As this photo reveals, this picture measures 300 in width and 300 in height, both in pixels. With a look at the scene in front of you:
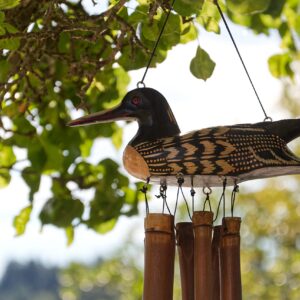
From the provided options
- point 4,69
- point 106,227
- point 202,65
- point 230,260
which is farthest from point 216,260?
point 106,227

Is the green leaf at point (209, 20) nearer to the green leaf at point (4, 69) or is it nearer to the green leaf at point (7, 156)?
the green leaf at point (4, 69)

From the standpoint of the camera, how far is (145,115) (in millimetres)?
1178

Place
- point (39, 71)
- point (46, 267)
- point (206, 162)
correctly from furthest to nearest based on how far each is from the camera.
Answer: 1. point (46, 267)
2. point (39, 71)
3. point (206, 162)

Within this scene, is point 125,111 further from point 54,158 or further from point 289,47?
point 289,47

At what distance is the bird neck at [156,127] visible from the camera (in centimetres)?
115

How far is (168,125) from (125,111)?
0.08 m

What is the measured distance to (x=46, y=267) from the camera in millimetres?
28375

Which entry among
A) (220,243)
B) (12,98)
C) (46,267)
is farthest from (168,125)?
(46,267)

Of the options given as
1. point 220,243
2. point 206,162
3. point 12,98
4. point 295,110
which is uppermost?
point 295,110

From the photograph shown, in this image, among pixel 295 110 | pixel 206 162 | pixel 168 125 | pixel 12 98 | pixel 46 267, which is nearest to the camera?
pixel 206 162

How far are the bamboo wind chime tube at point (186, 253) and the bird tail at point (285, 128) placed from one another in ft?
0.67

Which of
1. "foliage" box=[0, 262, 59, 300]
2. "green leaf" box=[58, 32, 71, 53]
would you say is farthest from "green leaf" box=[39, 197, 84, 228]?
"foliage" box=[0, 262, 59, 300]

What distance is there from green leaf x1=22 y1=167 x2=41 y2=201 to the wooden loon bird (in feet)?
2.05

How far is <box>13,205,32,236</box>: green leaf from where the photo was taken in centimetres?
176
